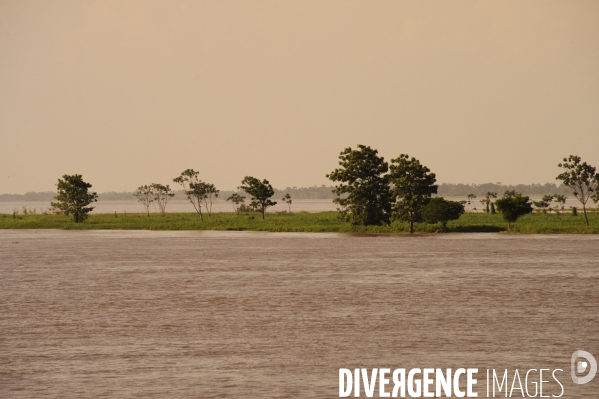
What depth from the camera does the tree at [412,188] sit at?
75500mm

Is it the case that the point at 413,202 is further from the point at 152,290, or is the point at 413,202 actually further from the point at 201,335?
the point at 201,335

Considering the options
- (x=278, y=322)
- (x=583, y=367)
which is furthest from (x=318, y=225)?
(x=583, y=367)

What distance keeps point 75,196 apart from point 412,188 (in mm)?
50058

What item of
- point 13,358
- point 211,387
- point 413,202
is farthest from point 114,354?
point 413,202

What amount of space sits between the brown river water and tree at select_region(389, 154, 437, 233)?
27049mm

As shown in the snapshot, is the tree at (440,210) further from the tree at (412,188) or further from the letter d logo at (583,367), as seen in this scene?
the letter d logo at (583,367)

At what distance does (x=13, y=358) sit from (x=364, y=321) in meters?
9.98

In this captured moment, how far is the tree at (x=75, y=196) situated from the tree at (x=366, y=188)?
40072 mm

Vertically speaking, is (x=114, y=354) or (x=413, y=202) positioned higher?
(x=413, y=202)

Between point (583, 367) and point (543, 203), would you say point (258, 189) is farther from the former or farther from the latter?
point (583, 367)

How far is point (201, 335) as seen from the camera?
21484mm

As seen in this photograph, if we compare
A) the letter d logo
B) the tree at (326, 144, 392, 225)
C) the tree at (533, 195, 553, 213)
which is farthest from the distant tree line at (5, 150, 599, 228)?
the letter d logo

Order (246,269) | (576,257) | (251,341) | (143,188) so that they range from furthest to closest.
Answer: (143,188)
(576,257)
(246,269)
(251,341)

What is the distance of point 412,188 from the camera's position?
75.7 metres
